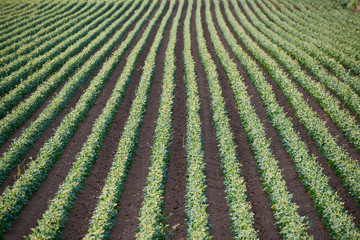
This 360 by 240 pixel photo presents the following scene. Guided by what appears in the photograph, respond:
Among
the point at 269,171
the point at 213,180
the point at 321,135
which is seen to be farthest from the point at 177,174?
the point at 321,135

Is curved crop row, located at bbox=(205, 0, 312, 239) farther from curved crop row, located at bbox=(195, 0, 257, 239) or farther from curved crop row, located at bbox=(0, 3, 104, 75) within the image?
curved crop row, located at bbox=(0, 3, 104, 75)

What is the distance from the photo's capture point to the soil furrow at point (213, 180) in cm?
977

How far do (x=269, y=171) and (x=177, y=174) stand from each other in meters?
4.66

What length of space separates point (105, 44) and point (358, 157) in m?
25.4

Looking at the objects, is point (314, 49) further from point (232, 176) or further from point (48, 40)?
point (48, 40)

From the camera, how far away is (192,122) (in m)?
14.3

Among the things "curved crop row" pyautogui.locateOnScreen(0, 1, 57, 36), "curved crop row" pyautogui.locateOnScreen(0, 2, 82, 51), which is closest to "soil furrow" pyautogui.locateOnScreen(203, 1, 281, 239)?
"curved crop row" pyautogui.locateOnScreen(0, 2, 82, 51)

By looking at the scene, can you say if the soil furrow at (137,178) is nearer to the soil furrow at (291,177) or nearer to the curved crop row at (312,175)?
the soil furrow at (291,177)

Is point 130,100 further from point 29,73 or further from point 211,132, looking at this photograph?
point 29,73

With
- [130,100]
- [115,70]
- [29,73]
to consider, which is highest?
[115,70]

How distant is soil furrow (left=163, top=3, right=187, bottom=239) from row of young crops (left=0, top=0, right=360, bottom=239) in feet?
0.94

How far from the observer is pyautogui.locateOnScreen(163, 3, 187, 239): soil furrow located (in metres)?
9.91

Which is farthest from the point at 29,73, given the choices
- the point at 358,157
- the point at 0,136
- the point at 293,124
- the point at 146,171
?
the point at 358,157

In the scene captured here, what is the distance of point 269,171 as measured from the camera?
11.4m
